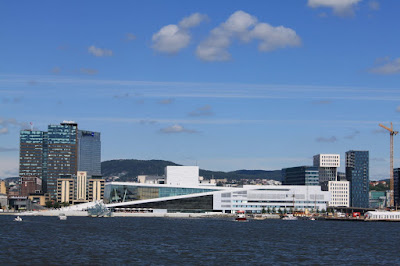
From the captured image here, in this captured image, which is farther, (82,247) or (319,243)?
(319,243)

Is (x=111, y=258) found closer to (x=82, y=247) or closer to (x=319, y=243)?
(x=82, y=247)

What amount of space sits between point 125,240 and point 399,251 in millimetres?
36775

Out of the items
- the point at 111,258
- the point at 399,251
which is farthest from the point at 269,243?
the point at 111,258

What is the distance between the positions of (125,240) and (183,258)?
24.0 m

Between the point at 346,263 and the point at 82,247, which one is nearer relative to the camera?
the point at 346,263

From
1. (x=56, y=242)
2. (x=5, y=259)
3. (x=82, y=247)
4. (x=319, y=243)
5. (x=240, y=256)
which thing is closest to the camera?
(x=5, y=259)

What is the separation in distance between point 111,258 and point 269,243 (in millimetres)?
29971

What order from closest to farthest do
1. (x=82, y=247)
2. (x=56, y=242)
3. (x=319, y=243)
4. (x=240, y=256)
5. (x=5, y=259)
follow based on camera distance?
1. (x=5, y=259)
2. (x=240, y=256)
3. (x=82, y=247)
4. (x=56, y=242)
5. (x=319, y=243)

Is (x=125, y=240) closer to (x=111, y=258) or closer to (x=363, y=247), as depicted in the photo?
(x=111, y=258)

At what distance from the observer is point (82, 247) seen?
256ft

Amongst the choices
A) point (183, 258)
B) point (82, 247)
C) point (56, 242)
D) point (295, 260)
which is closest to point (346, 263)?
point (295, 260)

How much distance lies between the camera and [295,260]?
68.3m

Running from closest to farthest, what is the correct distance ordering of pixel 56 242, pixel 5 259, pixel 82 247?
1. pixel 5 259
2. pixel 82 247
3. pixel 56 242

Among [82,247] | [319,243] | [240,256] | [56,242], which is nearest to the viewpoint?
[240,256]
